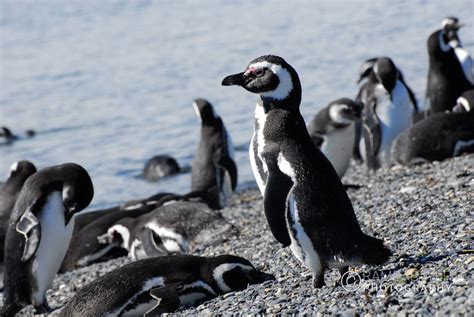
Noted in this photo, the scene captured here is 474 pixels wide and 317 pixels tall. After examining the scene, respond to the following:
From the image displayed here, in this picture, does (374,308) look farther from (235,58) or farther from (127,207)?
(235,58)

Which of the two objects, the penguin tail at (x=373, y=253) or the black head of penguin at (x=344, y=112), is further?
the black head of penguin at (x=344, y=112)

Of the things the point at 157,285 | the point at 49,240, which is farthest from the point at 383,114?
the point at 157,285

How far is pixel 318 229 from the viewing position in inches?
218

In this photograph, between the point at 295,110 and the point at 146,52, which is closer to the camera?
the point at 295,110

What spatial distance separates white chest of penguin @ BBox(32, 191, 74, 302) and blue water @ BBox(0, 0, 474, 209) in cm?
503

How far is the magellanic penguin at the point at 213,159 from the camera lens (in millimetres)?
12367

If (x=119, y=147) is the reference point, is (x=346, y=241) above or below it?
above

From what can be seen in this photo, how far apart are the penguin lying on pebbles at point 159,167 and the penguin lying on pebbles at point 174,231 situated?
15.9 ft

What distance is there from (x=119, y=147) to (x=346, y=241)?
11563mm

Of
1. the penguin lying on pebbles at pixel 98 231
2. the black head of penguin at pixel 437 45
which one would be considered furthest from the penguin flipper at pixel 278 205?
the black head of penguin at pixel 437 45

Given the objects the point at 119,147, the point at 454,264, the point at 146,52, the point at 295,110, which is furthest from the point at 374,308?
the point at 146,52

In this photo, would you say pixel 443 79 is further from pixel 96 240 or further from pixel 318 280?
pixel 318 280

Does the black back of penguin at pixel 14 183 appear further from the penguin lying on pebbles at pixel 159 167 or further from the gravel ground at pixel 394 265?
the penguin lying on pebbles at pixel 159 167

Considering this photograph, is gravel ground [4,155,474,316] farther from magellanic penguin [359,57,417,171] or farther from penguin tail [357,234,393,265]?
magellanic penguin [359,57,417,171]
